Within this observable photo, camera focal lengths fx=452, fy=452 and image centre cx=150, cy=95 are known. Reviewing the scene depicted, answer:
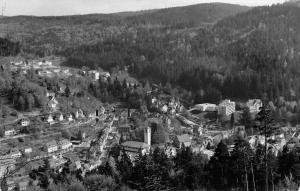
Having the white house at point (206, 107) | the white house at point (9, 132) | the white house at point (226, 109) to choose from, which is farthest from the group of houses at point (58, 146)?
the white house at point (206, 107)

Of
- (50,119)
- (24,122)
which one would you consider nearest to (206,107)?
(50,119)

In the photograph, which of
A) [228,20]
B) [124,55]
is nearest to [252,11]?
[228,20]

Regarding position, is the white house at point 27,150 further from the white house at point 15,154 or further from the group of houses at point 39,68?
the group of houses at point 39,68

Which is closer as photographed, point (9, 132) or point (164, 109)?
point (9, 132)

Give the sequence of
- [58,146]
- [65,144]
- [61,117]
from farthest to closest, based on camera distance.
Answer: [61,117]
[65,144]
[58,146]

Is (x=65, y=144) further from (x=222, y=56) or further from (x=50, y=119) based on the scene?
(x=222, y=56)

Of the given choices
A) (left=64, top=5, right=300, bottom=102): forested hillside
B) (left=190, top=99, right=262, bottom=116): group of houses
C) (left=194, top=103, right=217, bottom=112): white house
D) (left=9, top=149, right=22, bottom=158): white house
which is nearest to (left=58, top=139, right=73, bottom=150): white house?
(left=9, top=149, right=22, bottom=158): white house

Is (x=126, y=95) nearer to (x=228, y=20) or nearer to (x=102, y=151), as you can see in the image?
(x=102, y=151)

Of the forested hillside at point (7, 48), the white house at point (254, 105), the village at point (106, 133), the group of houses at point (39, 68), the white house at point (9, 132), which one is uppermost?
the forested hillside at point (7, 48)
